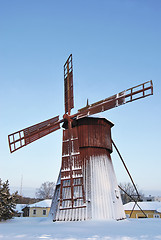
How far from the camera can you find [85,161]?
54.0 feet

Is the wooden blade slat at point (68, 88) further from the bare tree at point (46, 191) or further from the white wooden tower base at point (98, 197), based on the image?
the bare tree at point (46, 191)

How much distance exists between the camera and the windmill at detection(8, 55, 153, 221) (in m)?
14.9

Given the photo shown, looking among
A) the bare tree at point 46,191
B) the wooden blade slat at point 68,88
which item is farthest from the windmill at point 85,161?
the bare tree at point 46,191

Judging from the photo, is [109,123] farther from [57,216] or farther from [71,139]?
[57,216]

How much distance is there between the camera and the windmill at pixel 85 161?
1495 cm

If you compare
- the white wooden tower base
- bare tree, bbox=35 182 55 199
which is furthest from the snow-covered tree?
bare tree, bbox=35 182 55 199

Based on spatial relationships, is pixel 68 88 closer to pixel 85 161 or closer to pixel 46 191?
pixel 85 161

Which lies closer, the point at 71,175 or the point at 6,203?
the point at 71,175

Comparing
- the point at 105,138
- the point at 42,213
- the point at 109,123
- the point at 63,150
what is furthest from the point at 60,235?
the point at 42,213

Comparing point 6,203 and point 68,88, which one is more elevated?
point 68,88

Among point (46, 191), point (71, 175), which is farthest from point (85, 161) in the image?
point (46, 191)

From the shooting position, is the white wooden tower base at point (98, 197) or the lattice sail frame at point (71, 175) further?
the lattice sail frame at point (71, 175)

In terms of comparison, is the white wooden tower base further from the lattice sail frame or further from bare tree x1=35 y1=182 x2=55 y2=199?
bare tree x1=35 y1=182 x2=55 y2=199

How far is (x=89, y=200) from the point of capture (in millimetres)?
14961
